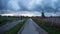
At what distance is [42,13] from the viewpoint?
144625 mm

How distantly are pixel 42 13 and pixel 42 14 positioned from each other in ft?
3.80

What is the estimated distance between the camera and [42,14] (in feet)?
472
